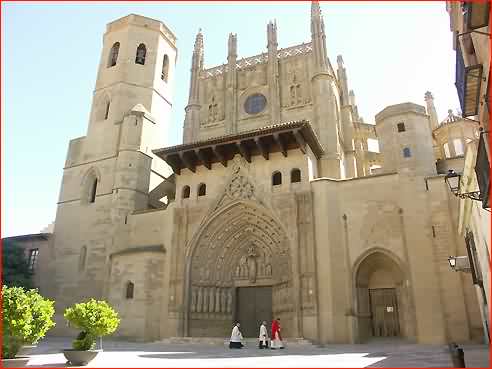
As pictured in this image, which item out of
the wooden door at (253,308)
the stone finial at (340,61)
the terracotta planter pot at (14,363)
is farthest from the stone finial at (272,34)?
the terracotta planter pot at (14,363)

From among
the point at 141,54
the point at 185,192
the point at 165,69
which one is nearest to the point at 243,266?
the point at 185,192

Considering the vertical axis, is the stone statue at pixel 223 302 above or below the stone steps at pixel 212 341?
above

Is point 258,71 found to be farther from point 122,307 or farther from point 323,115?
point 122,307

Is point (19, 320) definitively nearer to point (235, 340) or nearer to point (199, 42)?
point (235, 340)

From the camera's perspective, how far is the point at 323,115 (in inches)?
836

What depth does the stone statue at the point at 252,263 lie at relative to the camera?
17375 mm

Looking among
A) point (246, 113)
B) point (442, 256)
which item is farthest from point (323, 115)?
point (442, 256)

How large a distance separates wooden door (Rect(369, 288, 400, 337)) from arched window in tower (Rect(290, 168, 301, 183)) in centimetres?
551

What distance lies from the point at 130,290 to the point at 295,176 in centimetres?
887

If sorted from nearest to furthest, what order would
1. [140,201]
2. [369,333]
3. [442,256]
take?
[442,256], [369,333], [140,201]

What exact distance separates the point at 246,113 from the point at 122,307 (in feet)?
42.8

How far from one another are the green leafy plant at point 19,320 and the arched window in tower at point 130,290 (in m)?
9.70

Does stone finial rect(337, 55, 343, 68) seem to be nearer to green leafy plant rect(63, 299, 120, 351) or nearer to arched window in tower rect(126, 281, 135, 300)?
arched window in tower rect(126, 281, 135, 300)

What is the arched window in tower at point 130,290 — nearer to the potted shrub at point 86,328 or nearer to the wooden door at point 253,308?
the wooden door at point 253,308
